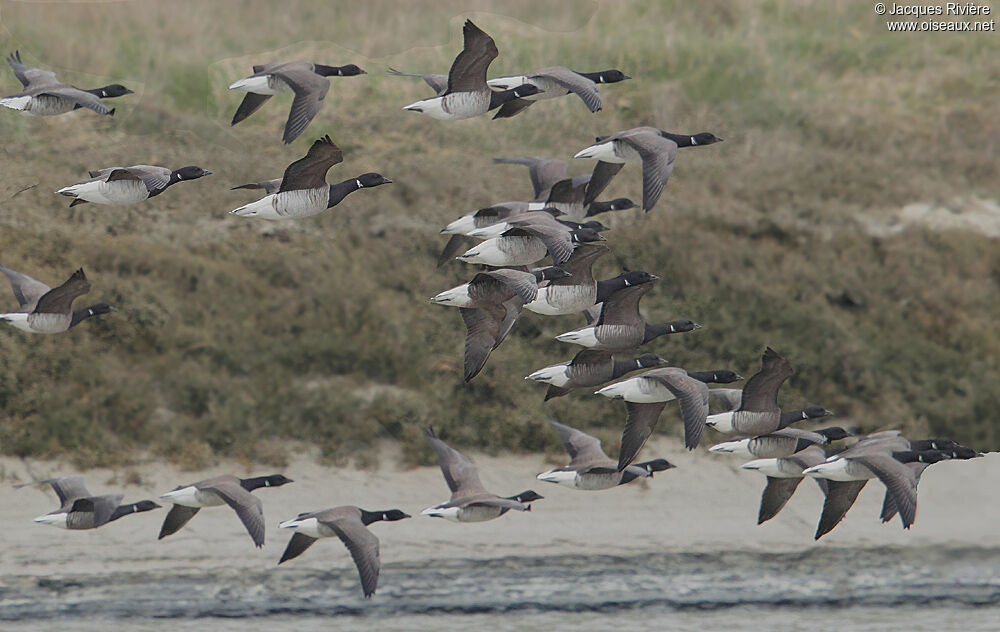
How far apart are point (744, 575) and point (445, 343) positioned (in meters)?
6.50

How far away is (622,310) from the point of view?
44.4 ft

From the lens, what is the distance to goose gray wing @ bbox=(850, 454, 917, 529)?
11.7 meters

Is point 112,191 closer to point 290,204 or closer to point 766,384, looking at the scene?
point 290,204

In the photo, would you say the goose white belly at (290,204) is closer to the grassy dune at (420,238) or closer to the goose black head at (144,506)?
the goose black head at (144,506)

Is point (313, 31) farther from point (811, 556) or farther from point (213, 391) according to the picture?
point (811, 556)

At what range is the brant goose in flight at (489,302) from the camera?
38.8ft

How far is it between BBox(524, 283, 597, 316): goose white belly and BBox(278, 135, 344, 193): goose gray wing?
223 cm

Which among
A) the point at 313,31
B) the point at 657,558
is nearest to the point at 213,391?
the point at 657,558

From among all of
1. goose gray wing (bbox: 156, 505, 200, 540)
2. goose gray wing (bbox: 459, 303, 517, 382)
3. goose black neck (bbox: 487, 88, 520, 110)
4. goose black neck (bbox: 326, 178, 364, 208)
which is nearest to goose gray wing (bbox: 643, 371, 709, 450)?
goose gray wing (bbox: 459, 303, 517, 382)

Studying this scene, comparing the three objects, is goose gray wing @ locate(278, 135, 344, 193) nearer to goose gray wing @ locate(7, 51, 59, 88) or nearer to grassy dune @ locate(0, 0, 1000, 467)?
goose gray wing @ locate(7, 51, 59, 88)

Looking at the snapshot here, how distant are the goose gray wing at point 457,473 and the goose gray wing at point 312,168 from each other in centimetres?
349

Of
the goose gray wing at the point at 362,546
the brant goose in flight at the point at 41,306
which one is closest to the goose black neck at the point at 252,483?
the goose gray wing at the point at 362,546

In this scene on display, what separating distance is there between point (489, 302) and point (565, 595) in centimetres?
815

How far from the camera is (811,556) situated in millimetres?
20453
